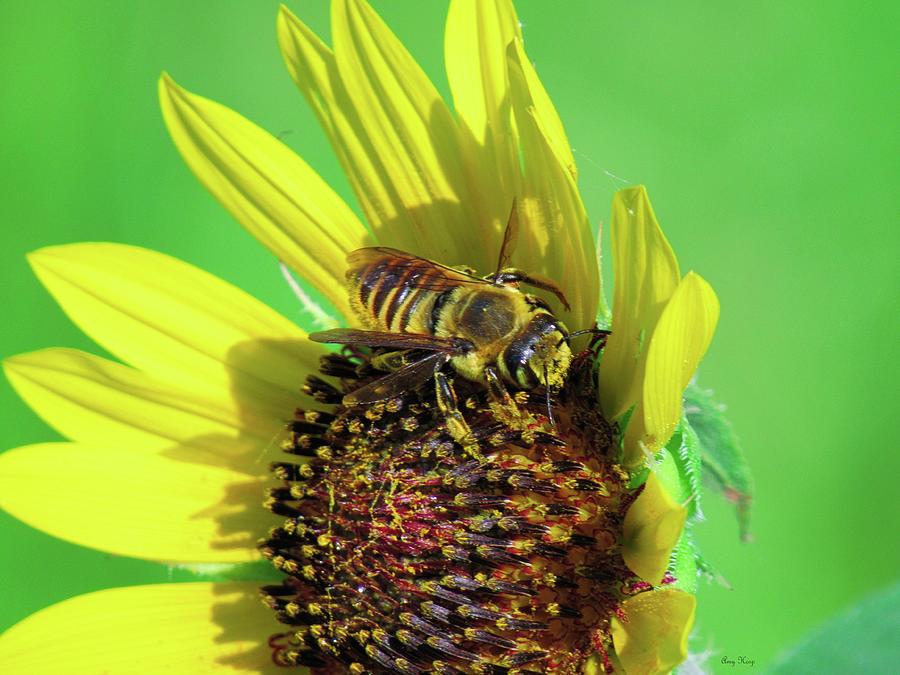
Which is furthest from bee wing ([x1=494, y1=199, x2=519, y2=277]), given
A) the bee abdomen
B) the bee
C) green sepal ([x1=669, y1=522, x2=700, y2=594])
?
green sepal ([x1=669, y1=522, x2=700, y2=594])

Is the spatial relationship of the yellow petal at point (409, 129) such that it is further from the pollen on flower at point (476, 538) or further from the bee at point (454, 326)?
the pollen on flower at point (476, 538)

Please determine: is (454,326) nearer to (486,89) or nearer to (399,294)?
(399,294)

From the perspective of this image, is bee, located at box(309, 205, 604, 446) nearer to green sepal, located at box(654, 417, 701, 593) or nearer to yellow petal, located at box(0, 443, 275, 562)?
green sepal, located at box(654, 417, 701, 593)

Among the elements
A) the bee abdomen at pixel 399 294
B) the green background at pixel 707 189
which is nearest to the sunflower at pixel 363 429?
the bee abdomen at pixel 399 294

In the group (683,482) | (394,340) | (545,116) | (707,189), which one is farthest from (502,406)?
(707,189)

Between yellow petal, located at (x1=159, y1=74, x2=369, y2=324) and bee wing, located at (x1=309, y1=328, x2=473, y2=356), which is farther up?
yellow petal, located at (x1=159, y1=74, x2=369, y2=324)

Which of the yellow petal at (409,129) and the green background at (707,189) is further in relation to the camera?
the green background at (707,189)
